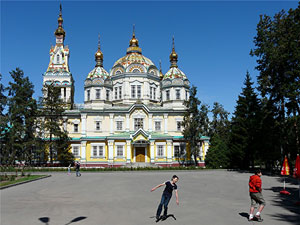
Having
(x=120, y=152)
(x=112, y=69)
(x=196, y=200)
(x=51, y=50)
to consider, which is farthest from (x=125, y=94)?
(x=196, y=200)

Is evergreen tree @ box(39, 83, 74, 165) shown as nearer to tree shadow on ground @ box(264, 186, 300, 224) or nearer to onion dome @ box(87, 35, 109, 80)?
onion dome @ box(87, 35, 109, 80)

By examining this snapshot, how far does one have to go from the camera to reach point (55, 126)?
41.2 meters

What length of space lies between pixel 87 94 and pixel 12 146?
13946mm

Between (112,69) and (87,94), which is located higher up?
(112,69)

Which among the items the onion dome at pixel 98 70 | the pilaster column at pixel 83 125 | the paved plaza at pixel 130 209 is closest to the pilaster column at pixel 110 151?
the pilaster column at pixel 83 125

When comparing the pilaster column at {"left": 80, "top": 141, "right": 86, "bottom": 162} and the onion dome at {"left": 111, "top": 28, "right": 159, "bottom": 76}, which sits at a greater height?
the onion dome at {"left": 111, "top": 28, "right": 159, "bottom": 76}

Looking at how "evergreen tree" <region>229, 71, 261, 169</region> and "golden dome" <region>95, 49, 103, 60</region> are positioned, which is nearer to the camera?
"evergreen tree" <region>229, 71, 261, 169</region>

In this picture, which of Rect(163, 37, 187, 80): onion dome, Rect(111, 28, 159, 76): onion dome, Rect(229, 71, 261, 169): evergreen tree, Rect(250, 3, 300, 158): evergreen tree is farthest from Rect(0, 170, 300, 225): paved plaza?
Rect(111, 28, 159, 76): onion dome

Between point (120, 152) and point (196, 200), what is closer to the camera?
point (196, 200)

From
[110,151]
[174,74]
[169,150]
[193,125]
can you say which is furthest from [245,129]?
[110,151]

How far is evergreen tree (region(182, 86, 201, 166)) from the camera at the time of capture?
42062 mm

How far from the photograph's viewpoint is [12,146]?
39031mm

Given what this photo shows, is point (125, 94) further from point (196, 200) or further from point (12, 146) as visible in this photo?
point (196, 200)

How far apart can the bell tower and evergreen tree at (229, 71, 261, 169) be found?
1005 inches
